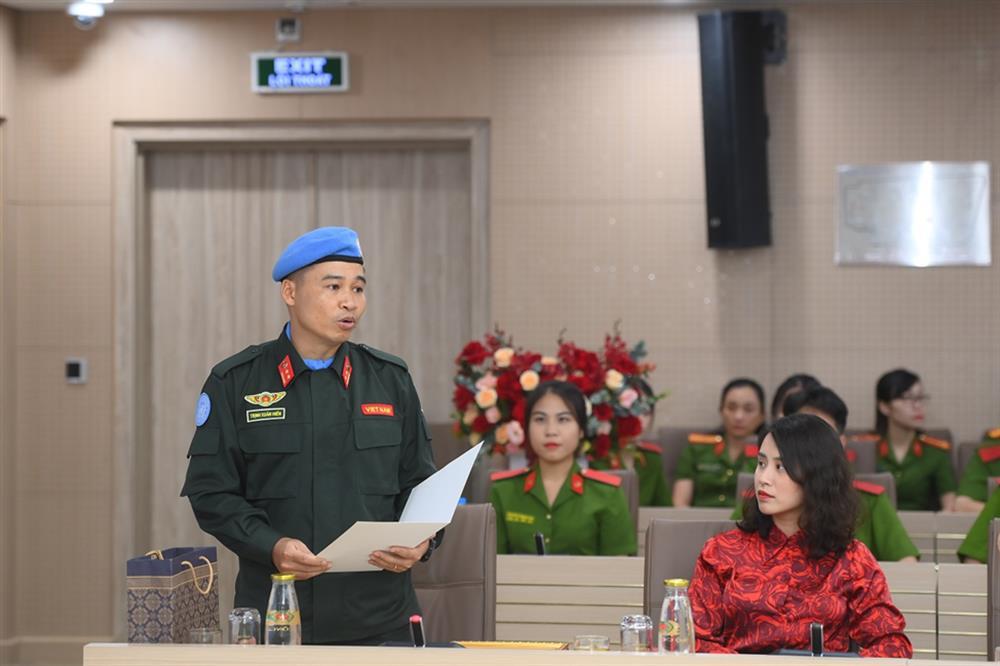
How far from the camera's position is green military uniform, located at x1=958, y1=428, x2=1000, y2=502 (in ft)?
19.1

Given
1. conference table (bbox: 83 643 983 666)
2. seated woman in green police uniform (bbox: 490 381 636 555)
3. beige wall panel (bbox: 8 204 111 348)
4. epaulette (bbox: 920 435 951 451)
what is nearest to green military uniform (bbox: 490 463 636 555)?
seated woman in green police uniform (bbox: 490 381 636 555)

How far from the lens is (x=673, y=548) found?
3.34 metres

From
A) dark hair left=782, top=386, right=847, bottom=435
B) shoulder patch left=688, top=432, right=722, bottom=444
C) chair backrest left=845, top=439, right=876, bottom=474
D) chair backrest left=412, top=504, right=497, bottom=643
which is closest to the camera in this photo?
chair backrest left=412, top=504, right=497, bottom=643

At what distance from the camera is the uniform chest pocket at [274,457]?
9.25 feet

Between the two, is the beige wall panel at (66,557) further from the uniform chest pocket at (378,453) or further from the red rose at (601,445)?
the uniform chest pocket at (378,453)

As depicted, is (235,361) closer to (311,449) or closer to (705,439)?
(311,449)

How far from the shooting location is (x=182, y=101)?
21.8 feet

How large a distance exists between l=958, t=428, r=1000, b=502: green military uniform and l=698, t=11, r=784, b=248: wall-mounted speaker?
1399mm

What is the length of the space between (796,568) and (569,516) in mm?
1568

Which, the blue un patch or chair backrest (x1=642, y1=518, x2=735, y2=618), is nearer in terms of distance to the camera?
the blue un patch

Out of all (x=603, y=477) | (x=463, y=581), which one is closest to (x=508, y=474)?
(x=603, y=477)

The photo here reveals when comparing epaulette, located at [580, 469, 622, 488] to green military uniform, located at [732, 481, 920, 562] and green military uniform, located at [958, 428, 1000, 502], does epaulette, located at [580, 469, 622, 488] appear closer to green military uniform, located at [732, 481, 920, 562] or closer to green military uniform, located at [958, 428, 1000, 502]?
green military uniform, located at [732, 481, 920, 562]

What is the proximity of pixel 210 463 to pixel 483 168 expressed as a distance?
4.03 meters

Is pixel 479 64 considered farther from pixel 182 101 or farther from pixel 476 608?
pixel 476 608
